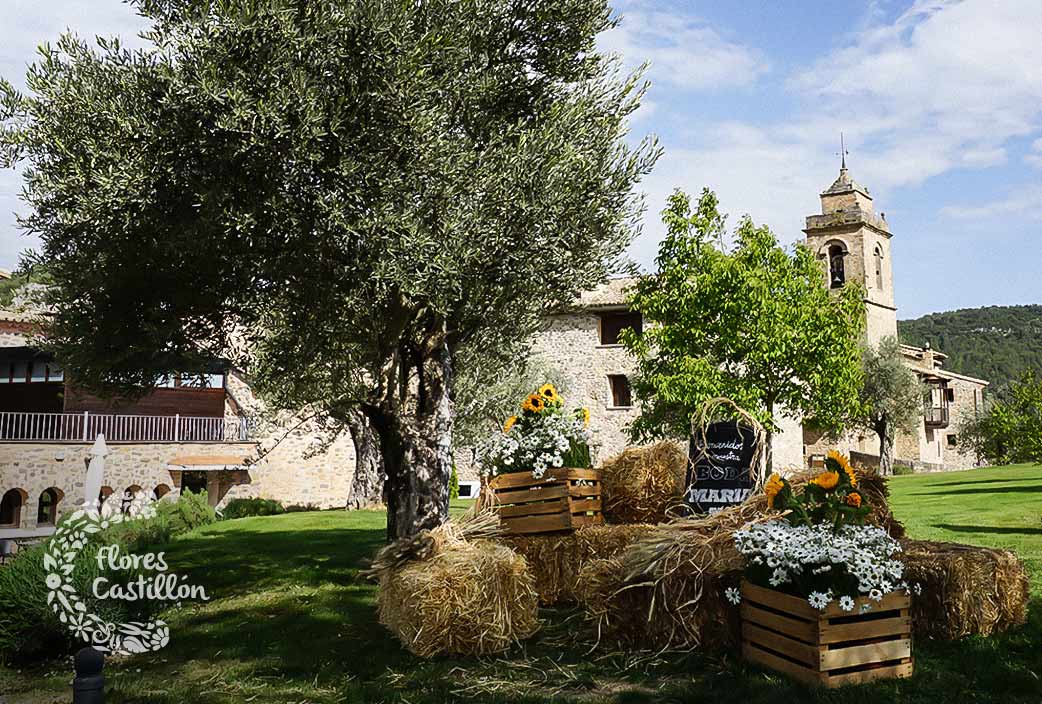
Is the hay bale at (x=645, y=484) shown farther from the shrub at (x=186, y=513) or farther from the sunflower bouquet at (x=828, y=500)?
the shrub at (x=186, y=513)

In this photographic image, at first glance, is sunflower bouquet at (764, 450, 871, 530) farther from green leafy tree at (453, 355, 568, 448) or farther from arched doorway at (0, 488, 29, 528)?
arched doorway at (0, 488, 29, 528)

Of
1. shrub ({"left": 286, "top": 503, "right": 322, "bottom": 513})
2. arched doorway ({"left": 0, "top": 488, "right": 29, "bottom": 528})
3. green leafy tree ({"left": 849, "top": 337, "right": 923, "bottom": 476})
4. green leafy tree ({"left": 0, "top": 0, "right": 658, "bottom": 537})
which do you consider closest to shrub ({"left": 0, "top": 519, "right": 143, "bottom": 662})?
green leafy tree ({"left": 0, "top": 0, "right": 658, "bottom": 537})

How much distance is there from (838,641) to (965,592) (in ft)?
4.86

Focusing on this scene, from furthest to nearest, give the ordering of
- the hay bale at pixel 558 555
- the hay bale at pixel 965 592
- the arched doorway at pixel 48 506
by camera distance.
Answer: the arched doorway at pixel 48 506 → the hay bale at pixel 558 555 → the hay bale at pixel 965 592

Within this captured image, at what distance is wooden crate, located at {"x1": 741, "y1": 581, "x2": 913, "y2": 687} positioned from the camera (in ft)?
18.6

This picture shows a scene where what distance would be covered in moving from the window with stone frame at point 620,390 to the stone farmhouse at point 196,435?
0.05 metres

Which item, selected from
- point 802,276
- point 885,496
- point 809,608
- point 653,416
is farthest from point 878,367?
point 809,608

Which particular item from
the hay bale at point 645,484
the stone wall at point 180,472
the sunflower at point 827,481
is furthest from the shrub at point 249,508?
the sunflower at point 827,481

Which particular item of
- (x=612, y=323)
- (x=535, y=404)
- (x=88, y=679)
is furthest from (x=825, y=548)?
(x=612, y=323)

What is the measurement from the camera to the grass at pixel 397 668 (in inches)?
223

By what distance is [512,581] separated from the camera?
773 centimetres

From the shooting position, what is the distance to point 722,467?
27.8 ft

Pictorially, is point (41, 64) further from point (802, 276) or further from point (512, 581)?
point (802, 276)

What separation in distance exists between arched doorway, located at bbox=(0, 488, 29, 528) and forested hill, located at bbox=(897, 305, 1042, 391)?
251 ft
